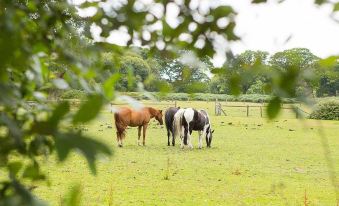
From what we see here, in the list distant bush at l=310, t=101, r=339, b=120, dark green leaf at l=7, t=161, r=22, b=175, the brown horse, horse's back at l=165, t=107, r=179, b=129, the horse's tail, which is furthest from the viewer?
distant bush at l=310, t=101, r=339, b=120

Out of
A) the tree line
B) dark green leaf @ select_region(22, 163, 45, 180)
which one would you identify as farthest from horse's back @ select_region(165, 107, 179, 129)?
dark green leaf @ select_region(22, 163, 45, 180)

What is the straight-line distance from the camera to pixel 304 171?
10258 mm

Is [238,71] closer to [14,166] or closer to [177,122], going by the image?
[14,166]

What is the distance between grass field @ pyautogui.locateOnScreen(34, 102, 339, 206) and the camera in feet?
23.3

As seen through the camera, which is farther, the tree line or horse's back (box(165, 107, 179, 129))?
horse's back (box(165, 107, 179, 129))

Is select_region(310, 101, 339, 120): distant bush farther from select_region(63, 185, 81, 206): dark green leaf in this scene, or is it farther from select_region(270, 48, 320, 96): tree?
select_region(63, 185, 81, 206): dark green leaf

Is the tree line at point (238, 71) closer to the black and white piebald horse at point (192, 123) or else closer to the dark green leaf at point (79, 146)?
the dark green leaf at point (79, 146)

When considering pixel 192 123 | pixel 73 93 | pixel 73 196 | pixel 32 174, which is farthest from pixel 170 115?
pixel 73 196

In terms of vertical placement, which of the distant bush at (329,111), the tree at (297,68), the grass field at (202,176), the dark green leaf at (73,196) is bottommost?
the grass field at (202,176)

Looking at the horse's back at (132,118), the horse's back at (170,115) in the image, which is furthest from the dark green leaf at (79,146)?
the horse's back at (170,115)

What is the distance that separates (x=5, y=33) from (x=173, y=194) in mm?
6946

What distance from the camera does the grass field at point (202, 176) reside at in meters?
7.11

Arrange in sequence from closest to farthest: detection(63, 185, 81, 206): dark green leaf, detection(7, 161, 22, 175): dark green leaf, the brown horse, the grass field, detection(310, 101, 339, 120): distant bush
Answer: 1. detection(63, 185, 81, 206): dark green leaf
2. detection(7, 161, 22, 175): dark green leaf
3. the grass field
4. the brown horse
5. detection(310, 101, 339, 120): distant bush

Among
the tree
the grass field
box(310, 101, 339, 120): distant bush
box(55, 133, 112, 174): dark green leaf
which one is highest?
box(310, 101, 339, 120): distant bush
